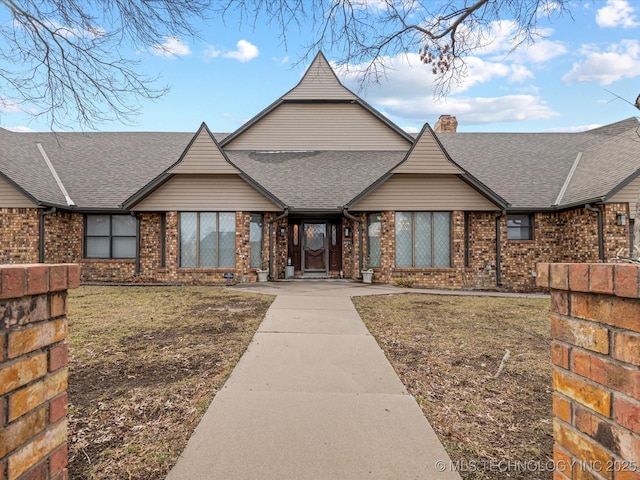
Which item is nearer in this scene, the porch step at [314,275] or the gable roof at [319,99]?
the porch step at [314,275]

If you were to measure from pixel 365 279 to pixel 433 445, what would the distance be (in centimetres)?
1048

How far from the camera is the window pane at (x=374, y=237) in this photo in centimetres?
1342

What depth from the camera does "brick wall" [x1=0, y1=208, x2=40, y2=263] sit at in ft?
40.2

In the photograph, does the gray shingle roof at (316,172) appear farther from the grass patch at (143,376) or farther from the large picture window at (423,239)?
the grass patch at (143,376)

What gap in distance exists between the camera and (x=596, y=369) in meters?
1.44

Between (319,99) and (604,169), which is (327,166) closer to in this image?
(319,99)

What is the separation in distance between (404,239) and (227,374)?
1026 centimetres

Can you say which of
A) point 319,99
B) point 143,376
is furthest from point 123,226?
point 143,376

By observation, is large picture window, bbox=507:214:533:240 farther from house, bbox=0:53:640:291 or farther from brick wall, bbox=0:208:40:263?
brick wall, bbox=0:208:40:263

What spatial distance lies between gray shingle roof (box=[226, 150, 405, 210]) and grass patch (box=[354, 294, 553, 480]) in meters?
6.51

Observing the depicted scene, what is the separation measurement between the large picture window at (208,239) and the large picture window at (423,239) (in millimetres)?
6333

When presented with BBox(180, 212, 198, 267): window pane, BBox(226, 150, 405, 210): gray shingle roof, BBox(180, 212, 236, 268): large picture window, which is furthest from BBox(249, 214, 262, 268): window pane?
BBox(180, 212, 198, 267): window pane

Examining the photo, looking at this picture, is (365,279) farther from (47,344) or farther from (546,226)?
(47,344)

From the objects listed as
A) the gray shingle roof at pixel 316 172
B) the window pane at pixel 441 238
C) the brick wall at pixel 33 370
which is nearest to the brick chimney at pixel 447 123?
the gray shingle roof at pixel 316 172
